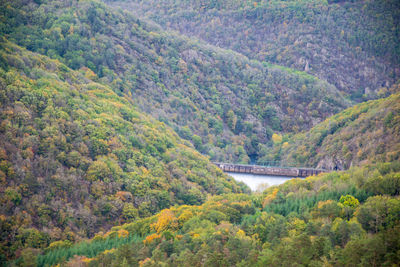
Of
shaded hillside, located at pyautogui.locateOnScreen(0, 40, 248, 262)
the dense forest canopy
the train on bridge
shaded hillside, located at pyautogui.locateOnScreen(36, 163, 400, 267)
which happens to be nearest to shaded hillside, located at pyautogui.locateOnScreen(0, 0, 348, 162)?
the dense forest canopy

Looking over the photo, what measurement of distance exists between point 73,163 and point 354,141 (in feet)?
223

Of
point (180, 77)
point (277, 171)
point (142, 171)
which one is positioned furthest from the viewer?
point (180, 77)

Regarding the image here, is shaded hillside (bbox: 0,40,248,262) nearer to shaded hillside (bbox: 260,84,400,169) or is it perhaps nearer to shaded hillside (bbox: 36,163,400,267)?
shaded hillside (bbox: 36,163,400,267)

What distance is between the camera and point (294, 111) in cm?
18100

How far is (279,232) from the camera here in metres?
54.5

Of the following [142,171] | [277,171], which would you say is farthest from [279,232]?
[277,171]

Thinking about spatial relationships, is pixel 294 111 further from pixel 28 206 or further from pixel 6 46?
pixel 28 206

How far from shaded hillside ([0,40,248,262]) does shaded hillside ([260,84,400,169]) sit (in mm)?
26879

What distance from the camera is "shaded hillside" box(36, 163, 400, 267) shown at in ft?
141

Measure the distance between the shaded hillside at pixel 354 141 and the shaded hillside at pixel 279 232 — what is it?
17.8 meters

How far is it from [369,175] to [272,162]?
231ft

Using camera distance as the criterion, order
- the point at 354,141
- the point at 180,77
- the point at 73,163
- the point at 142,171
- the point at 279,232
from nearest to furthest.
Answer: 1. the point at 279,232
2. the point at 73,163
3. the point at 142,171
4. the point at 354,141
5. the point at 180,77

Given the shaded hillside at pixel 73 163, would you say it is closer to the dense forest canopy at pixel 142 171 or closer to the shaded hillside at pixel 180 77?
the dense forest canopy at pixel 142 171

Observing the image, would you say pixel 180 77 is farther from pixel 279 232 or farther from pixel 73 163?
pixel 279 232
